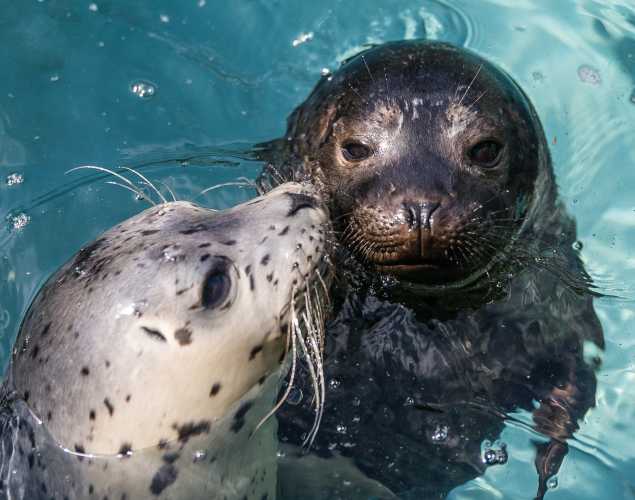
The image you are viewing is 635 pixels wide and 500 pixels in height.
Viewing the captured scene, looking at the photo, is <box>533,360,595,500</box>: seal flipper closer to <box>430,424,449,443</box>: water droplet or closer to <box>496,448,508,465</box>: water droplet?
<box>496,448,508,465</box>: water droplet

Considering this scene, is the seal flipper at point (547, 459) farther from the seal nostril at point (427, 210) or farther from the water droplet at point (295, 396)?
the seal nostril at point (427, 210)

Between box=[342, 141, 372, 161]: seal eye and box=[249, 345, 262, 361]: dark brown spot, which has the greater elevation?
box=[342, 141, 372, 161]: seal eye

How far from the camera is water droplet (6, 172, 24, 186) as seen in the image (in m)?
4.54

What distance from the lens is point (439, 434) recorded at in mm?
3371

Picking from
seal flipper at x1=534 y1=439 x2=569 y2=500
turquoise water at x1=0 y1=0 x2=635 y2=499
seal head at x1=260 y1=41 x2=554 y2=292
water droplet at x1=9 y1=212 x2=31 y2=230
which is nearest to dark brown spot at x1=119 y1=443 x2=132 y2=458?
seal head at x1=260 y1=41 x2=554 y2=292

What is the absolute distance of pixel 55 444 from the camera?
269 centimetres

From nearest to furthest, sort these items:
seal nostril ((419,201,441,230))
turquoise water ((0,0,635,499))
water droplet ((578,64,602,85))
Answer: seal nostril ((419,201,441,230))
turquoise water ((0,0,635,499))
water droplet ((578,64,602,85))

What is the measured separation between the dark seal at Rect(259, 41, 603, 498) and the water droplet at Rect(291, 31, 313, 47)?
64.2 inches

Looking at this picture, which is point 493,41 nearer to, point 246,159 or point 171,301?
point 246,159

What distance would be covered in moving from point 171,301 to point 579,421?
1.85 metres

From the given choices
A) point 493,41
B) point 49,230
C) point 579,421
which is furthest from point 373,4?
point 579,421

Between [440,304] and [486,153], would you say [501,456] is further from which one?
[486,153]

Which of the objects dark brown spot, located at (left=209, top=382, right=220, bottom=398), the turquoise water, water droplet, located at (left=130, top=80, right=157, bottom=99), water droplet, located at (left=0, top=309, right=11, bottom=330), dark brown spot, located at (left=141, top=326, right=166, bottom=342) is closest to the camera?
dark brown spot, located at (left=141, top=326, right=166, bottom=342)

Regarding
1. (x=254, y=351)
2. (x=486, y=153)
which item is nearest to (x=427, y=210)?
(x=486, y=153)
